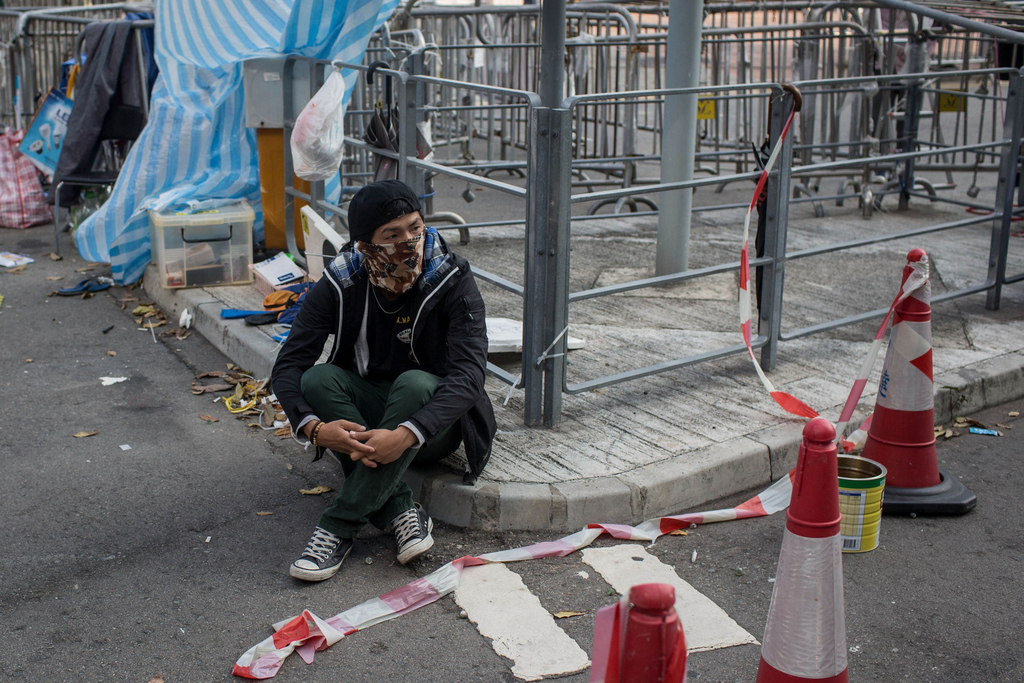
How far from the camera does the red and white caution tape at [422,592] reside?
115 inches

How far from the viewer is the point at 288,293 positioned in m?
5.95

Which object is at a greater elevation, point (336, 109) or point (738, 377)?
point (336, 109)

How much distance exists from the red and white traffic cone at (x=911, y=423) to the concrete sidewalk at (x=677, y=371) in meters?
0.43

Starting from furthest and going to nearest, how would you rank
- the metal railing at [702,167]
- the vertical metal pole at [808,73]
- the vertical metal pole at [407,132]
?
the vertical metal pole at [808,73] → the vertical metal pole at [407,132] → the metal railing at [702,167]

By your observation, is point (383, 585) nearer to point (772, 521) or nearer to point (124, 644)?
point (124, 644)

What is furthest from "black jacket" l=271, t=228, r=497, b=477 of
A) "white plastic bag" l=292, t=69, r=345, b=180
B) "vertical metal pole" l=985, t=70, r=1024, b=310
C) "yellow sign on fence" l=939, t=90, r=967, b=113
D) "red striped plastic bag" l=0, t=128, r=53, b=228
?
"yellow sign on fence" l=939, t=90, r=967, b=113

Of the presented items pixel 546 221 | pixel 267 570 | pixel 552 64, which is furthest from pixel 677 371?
pixel 267 570

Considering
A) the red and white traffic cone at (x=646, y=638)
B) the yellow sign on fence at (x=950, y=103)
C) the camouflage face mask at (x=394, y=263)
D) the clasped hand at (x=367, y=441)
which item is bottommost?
the clasped hand at (x=367, y=441)

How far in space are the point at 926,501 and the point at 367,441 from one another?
7.06ft

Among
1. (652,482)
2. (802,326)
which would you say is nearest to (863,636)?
(652,482)

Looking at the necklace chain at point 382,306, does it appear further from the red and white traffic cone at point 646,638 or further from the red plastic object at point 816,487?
the red and white traffic cone at point 646,638

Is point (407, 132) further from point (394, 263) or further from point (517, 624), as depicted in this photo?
point (517, 624)

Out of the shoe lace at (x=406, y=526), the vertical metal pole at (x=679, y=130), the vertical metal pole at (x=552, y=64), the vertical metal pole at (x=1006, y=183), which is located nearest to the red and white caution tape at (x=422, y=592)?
the shoe lace at (x=406, y=526)

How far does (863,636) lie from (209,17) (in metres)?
5.92
